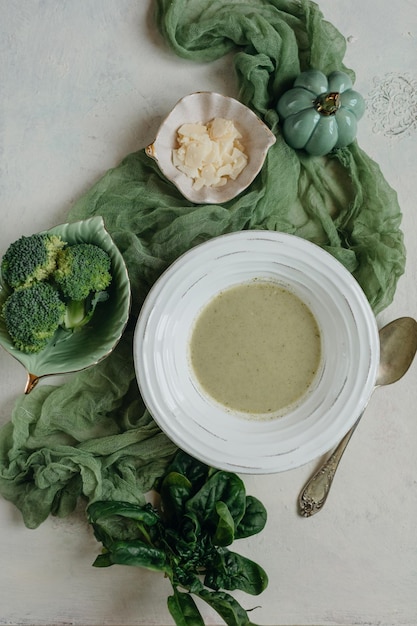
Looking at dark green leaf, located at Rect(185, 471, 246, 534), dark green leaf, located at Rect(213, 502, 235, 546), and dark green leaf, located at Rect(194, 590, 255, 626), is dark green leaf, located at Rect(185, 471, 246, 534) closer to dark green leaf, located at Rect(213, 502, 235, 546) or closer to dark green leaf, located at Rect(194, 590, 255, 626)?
dark green leaf, located at Rect(213, 502, 235, 546)

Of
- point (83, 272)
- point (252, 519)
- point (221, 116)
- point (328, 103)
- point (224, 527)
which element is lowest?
point (252, 519)

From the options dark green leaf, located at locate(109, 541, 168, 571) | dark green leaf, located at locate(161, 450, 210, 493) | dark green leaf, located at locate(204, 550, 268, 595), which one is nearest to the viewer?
dark green leaf, located at locate(109, 541, 168, 571)

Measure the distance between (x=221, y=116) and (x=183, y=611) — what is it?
149cm

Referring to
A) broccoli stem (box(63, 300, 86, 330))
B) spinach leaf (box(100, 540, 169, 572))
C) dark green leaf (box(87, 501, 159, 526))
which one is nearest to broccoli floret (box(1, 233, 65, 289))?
broccoli stem (box(63, 300, 86, 330))

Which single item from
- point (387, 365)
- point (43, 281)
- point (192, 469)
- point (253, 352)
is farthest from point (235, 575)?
point (43, 281)

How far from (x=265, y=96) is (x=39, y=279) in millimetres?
915

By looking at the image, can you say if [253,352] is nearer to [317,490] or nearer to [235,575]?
[317,490]

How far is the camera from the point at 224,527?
1.77 m

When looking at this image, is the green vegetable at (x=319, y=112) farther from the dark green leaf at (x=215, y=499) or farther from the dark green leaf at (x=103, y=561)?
the dark green leaf at (x=103, y=561)

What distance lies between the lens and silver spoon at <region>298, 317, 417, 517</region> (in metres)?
2.00

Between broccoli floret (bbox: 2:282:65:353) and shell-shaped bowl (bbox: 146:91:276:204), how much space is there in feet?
1.70

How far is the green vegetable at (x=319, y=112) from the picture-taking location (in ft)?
6.14

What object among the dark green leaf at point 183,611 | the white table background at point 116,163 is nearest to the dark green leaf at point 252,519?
the white table background at point 116,163

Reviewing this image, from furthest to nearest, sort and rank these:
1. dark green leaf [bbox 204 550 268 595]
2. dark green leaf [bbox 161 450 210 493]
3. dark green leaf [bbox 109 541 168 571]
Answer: dark green leaf [bbox 161 450 210 493], dark green leaf [bbox 204 550 268 595], dark green leaf [bbox 109 541 168 571]
